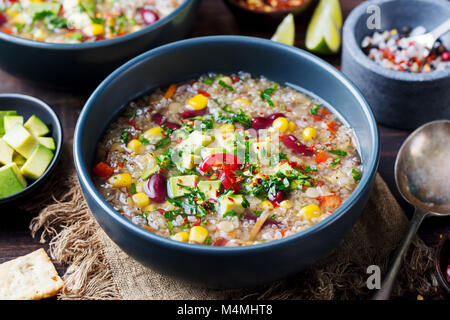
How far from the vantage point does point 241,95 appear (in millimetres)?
3693

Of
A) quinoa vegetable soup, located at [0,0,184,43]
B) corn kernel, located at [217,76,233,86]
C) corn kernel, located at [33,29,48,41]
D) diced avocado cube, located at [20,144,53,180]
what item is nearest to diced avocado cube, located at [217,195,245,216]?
corn kernel, located at [217,76,233,86]

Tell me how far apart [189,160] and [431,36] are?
2.14 meters

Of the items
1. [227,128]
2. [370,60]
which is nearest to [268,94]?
[227,128]

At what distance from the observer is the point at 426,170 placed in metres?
3.57

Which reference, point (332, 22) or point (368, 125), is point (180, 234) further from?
point (332, 22)

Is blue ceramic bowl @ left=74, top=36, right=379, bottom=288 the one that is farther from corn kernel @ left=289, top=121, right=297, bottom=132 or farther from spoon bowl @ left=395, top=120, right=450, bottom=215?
spoon bowl @ left=395, top=120, right=450, bottom=215

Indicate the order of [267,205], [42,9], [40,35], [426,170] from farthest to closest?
[42,9] < [40,35] < [426,170] < [267,205]

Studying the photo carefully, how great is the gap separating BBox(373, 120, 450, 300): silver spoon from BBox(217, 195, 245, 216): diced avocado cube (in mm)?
1088

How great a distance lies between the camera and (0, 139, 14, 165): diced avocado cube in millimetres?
3562

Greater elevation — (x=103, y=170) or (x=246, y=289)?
(x=103, y=170)

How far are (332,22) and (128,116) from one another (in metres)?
1.83

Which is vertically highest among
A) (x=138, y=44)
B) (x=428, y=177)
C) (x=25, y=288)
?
(x=138, y=44)

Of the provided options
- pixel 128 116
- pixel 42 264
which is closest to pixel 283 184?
pixel 128 116

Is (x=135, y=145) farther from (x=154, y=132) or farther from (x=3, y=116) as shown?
(x=3, y=116)
